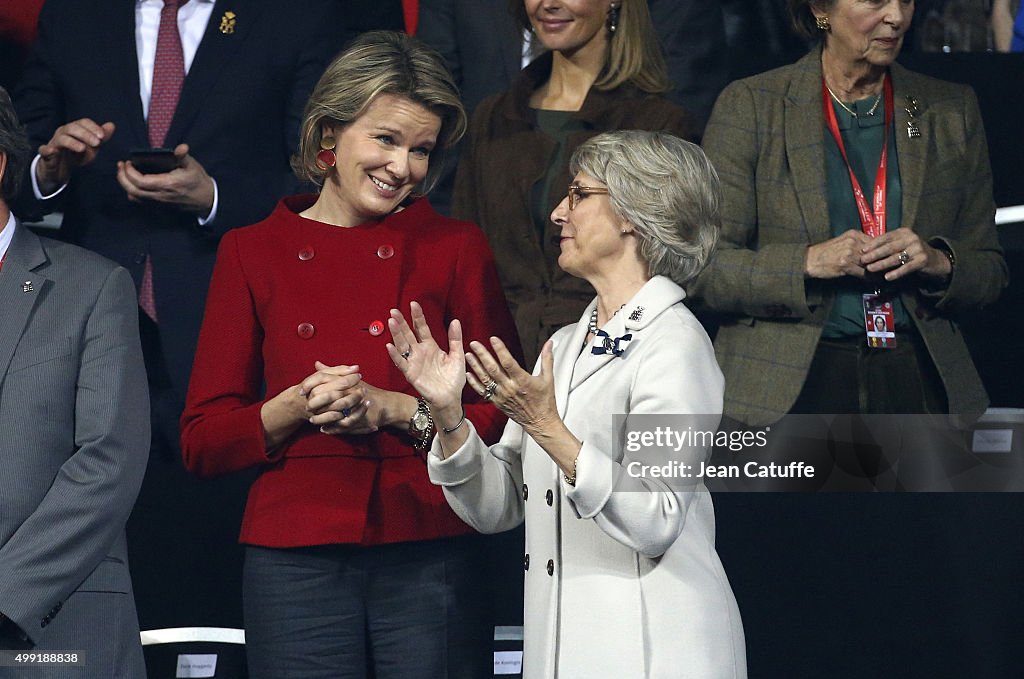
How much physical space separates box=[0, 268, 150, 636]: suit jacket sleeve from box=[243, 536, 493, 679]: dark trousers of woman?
→ 310 millimetres

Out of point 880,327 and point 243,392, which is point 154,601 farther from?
point 880,327

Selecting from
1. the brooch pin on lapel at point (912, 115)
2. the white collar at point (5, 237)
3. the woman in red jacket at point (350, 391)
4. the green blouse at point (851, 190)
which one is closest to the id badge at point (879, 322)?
the green blouse at point (851, 190)

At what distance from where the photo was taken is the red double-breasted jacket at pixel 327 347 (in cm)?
305

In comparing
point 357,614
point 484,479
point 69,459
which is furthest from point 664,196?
point 69,459

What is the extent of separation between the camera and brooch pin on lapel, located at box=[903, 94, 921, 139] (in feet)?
12.4

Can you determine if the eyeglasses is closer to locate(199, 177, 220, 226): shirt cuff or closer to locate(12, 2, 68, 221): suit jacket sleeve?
locate(199, 177, 220, 226): shirt cuff

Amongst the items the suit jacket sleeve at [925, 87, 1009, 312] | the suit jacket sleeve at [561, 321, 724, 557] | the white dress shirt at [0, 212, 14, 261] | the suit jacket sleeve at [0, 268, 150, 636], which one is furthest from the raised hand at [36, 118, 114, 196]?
the suit jacket sleeve at [925, 87, 1009, 312]

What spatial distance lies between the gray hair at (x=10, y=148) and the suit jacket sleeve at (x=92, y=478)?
32cm

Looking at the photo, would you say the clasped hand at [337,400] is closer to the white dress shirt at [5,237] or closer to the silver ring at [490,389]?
the silver ring at [490,389]

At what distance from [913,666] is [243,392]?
5.88ft

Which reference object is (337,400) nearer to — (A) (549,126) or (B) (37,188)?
(A) (549,126)

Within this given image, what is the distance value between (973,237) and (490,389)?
1.66 metres

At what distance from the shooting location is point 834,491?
12.3 ft

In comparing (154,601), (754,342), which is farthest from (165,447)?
(754,342)
